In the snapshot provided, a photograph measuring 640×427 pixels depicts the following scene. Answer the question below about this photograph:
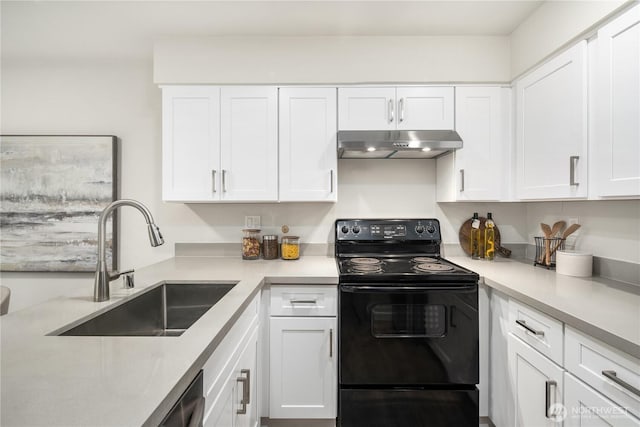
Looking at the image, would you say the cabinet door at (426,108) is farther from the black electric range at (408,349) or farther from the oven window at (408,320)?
the oven window at (408,320)

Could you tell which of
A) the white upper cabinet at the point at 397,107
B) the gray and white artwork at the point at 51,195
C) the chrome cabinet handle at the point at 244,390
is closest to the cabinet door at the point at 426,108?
the white upper cabinet at the point at 397,107

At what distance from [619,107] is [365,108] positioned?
1.23m

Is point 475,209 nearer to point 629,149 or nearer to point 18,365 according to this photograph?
point 629,149

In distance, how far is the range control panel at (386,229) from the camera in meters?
2.23

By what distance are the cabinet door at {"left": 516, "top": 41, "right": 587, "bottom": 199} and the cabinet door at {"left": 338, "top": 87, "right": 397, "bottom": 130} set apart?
0.79 meters

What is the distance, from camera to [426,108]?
2021 millimetres

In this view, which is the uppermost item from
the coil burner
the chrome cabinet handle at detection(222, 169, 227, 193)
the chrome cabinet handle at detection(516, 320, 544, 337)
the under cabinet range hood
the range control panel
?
the under cabinet range hood

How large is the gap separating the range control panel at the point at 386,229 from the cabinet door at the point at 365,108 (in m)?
0.67

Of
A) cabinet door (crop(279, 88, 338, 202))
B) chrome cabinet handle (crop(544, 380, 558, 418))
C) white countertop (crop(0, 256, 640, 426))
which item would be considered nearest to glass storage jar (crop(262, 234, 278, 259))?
cabinet door (crop(279, 88, 338, 202))

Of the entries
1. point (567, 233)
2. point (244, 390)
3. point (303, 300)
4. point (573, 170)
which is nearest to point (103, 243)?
point (244, 390)

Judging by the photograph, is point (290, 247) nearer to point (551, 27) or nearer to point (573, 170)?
point (573, 170)

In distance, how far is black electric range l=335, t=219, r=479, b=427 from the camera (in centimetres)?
165

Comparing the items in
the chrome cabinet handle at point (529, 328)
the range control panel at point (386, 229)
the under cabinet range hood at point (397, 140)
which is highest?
the under cabinet range hood at point (397, 140)

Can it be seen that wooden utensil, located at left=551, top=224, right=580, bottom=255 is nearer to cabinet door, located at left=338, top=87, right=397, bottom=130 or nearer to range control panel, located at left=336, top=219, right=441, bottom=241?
range control panel, located at left=336, top=219, right=441, bottom=241
